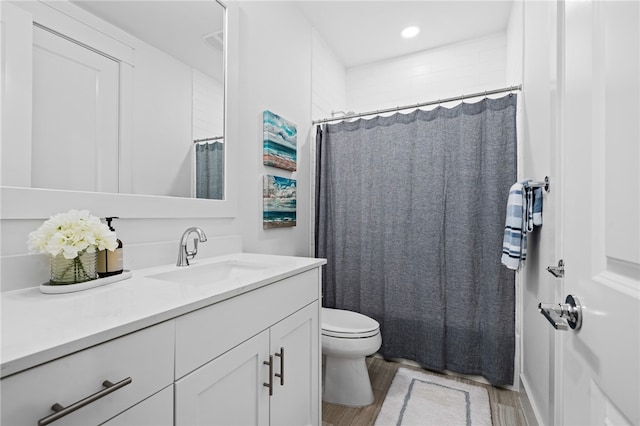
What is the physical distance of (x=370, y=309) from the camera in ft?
7.15

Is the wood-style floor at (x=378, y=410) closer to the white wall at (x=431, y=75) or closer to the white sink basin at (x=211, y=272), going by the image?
the white sink basin at (x=211, y=272)

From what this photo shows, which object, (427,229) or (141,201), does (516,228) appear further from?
(141,201)

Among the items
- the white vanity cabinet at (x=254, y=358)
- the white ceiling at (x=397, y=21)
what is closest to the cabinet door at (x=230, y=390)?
the white vanity cabinet at (x=254, y=358)

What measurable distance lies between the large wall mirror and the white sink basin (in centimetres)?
34

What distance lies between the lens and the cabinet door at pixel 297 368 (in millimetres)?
1085

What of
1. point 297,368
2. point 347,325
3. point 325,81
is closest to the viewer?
point 297,368

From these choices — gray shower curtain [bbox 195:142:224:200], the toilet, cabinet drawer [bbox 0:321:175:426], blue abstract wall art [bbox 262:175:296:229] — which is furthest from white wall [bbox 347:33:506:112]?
cabinet drawer [bbox 0:321:175:426]

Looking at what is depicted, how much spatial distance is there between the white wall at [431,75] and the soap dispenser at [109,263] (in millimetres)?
2596

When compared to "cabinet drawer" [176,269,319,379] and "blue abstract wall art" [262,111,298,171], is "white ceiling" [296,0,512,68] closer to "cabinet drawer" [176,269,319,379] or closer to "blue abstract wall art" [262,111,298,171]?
"blue abstract wall art" [262,111,298,171]

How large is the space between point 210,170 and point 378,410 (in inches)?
61.2

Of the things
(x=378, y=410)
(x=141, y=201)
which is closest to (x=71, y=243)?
(x=141, y=201)

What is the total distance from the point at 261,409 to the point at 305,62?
227 centimetres

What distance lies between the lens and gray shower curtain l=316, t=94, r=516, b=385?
1839mm

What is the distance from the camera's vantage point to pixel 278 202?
6.43ft
